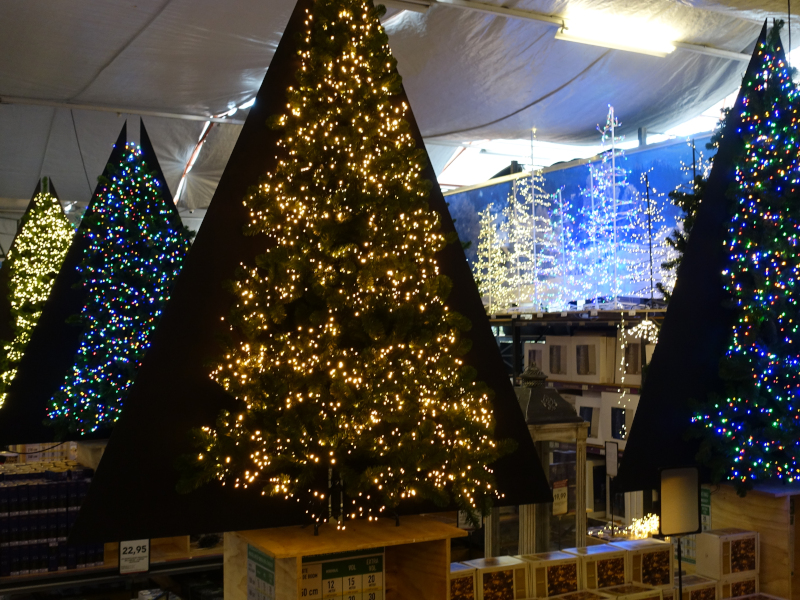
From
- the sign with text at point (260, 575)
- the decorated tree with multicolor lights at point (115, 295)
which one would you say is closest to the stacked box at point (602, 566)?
the sign with text at point (260, 575)

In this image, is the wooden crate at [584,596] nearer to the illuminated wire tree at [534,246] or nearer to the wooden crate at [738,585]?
the wooden crate at [738,585]

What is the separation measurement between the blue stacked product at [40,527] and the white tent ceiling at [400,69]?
3661 mm

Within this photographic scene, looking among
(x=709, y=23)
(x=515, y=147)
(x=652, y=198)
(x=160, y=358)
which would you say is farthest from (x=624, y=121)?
(x=160, y=358)

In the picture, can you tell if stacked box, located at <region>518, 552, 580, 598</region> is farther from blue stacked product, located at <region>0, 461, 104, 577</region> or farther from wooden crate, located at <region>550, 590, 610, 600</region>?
blue stacked product, located at <region>0, 461, 104, 577</region>

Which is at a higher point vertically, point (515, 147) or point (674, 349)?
point (515, 147)

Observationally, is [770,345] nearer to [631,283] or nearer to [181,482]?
[181,482]

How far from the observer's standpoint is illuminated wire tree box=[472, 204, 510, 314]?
10.9 meters

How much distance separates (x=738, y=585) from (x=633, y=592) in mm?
926

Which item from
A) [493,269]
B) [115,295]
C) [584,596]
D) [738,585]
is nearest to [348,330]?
[584,596]

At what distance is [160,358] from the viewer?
132 inches

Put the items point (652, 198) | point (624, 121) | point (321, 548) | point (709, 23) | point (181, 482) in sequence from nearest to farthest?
point (321, 548) → point (181, 482) → point (709, 23) → point (652, 198) → point (624, 121)

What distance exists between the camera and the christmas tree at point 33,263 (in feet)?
28.1

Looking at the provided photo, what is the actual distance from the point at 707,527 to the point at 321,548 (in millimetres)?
2849

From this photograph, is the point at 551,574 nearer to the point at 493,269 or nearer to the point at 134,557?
the point at 134,557
